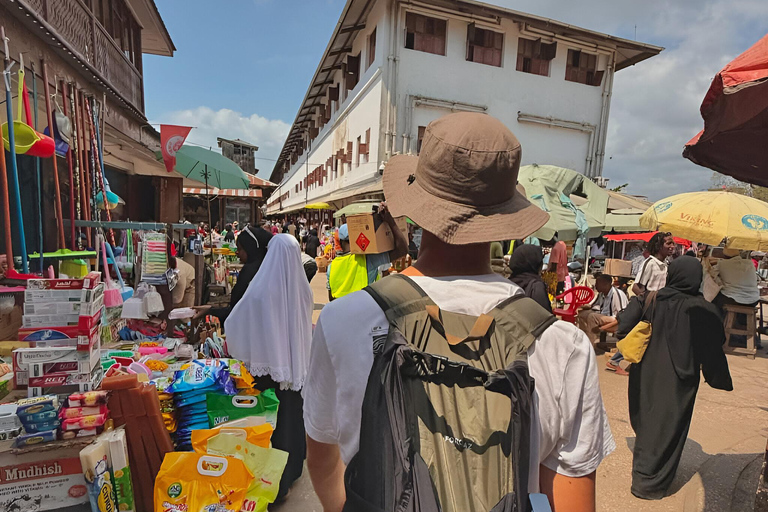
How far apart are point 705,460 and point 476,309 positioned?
4215mm

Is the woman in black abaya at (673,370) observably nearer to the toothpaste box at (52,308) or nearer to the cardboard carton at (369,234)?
the cardboard carton at (369,234)

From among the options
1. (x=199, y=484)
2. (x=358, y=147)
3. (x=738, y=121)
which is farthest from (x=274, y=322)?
(x=358, y=147)

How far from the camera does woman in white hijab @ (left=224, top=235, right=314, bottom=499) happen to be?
286 centimetres

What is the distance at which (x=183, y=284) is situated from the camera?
4449 mm

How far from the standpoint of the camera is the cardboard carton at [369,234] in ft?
13.3

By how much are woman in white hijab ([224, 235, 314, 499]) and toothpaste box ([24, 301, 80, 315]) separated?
97cm

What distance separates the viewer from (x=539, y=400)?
35.6 inches

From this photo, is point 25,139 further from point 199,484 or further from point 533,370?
point 533,370

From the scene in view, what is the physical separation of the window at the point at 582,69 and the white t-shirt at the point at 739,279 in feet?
45.2

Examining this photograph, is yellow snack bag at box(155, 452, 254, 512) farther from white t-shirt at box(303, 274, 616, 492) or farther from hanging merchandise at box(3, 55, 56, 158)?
hanging merchandise at box(3, 55, 56, 158)

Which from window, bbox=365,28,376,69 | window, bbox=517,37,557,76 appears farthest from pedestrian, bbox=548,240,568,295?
window, bbox=517,37,557,76

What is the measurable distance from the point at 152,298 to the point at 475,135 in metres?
3.60

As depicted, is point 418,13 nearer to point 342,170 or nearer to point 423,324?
point 342,170

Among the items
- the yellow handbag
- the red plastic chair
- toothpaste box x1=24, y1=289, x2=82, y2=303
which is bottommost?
the red plastic chair
